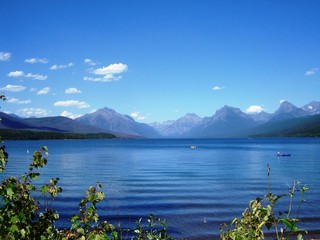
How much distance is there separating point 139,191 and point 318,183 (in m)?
26.3

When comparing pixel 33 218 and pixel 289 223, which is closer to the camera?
pixel 289 223

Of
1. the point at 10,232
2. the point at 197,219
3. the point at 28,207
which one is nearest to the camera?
the point at 10,232

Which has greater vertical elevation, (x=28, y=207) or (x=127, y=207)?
(x=28, y=207)

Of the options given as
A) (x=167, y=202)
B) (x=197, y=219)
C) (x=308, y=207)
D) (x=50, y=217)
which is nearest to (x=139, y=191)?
(x=167, y=202)

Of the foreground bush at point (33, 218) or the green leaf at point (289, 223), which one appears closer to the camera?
the green leaf at point (289, 223)

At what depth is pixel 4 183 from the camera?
5.66 m

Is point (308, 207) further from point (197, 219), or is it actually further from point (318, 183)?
point (318, 183)

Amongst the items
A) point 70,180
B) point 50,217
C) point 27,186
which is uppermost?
point 27,186

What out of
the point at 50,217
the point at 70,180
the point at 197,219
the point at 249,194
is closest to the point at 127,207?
the point at 197,219

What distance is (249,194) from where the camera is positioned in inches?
1604

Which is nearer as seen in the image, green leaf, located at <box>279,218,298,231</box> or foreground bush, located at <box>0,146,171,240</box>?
green leaf, located at <box>279,218,298,231</box>

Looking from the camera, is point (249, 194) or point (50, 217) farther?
point (249, 194)

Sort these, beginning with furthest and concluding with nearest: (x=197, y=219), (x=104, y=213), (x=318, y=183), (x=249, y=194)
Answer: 1. (x=318, y=183)
2. (x=249, y=194)
3. (x=104, y=213)
4. (x=197, y=219)

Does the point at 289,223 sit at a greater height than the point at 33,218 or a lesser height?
greater
